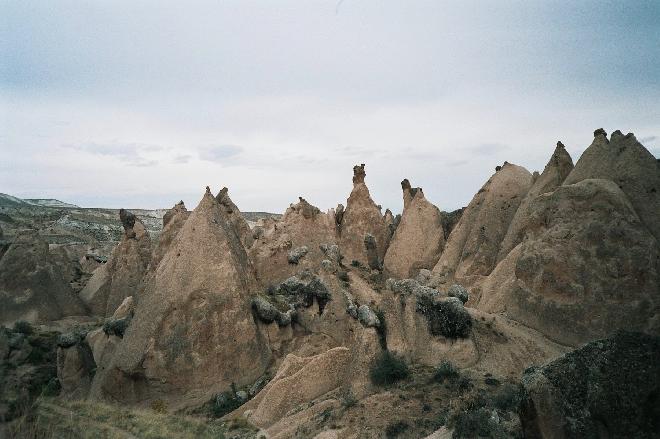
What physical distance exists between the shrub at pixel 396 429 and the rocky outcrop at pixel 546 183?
531 inches

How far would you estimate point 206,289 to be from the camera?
16.0 meters

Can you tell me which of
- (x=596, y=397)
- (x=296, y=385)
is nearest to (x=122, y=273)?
(x=296, y=385)

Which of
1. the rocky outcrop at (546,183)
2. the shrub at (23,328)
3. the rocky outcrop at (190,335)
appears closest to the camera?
the rocky outcrop at (190,335)

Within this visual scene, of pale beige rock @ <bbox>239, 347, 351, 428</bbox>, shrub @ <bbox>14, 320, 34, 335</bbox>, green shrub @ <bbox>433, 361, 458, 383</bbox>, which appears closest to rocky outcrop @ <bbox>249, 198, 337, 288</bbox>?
pale beige rock @ <bbox>239, 347, 351, 428</bbox>

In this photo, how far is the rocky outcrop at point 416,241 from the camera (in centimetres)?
2914

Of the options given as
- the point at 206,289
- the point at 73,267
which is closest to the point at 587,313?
the point at 206,289

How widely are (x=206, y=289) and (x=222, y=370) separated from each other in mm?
2540

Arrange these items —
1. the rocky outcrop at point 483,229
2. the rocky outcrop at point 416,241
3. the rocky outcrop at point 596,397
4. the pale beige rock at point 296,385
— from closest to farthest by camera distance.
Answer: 1. the rocky outcrop at point 596,397
2. the pale beige rock at point 296,385
3. the rocky outcrop at point 483,229
4. the rocky outcrop at point 416,241

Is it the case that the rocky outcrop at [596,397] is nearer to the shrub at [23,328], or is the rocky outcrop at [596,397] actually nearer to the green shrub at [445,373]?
the green shrub at [445,373]

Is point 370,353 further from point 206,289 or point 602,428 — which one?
point 602,428

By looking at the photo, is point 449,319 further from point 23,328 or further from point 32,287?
point 32,287

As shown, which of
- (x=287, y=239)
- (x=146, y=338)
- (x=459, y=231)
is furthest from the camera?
(x=459, y=231)

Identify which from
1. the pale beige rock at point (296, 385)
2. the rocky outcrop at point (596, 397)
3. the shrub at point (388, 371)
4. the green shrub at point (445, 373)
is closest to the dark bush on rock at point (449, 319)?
the green shrub at point (445, 373)

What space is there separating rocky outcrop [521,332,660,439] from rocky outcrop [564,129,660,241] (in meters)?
9.41
